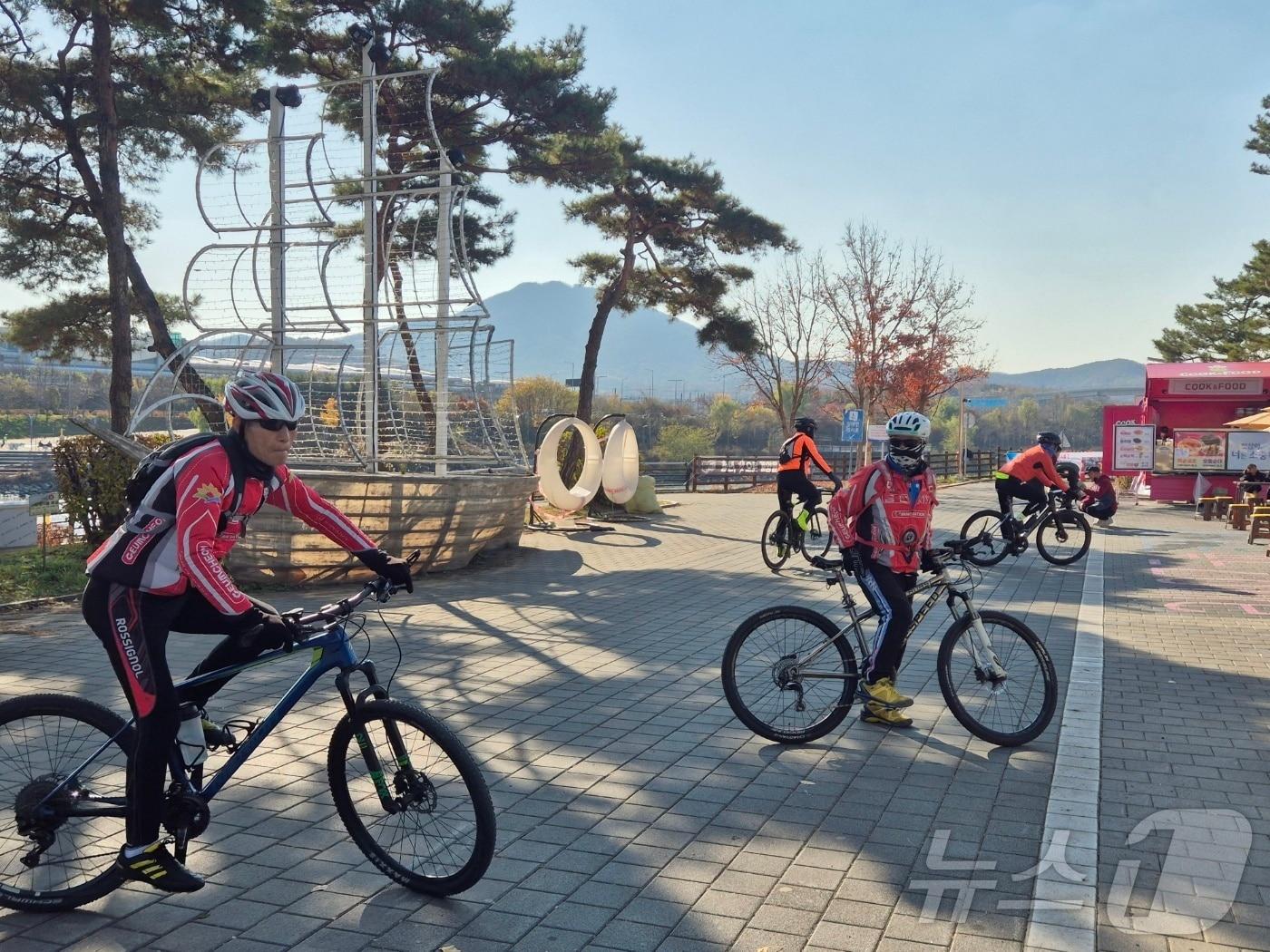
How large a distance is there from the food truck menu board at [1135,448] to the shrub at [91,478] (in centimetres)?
2293

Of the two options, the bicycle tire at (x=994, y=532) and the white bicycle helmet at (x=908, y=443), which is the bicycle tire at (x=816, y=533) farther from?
the white bicycle helmet at (x=908, y=443)

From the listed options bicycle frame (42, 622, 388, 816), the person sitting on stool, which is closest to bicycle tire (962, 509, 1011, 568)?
the person sitting on stool

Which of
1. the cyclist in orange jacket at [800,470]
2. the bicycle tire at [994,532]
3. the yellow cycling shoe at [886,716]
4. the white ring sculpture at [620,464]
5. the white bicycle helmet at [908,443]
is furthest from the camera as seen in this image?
the white ring sculpture at [620,464]

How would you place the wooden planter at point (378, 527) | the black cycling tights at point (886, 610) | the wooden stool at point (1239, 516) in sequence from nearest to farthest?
1. the black cycling tights at point (886, 610)
2. the wooden planter at point (378, 527)
3. the wooden stool at point (1239, 516)

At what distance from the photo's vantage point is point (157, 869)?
354cm

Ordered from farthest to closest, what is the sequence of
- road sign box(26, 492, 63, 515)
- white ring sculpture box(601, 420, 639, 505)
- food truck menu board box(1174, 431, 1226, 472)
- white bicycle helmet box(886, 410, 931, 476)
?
1. food truck menu board box(1174, 431, 1226, 472)
2. white ring sculpture box(601, 420, 639, 505)
3. road sign box(26, 492, 63, 515)
4. white bicycle helmet box(886, 410, 931, 476)

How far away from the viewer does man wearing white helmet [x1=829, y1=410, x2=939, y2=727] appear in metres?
5.83

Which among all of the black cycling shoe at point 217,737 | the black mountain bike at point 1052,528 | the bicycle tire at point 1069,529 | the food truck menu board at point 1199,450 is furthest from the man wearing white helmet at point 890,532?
the food truck menu board at point 1199,450

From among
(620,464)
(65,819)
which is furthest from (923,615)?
(620,464)

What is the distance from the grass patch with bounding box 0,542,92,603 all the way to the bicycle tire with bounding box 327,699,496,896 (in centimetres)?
759

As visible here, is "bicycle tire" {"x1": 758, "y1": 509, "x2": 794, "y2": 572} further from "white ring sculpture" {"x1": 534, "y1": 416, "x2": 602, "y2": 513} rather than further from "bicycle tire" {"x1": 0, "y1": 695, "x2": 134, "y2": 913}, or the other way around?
"bicycle tire" {"x1": 0, "y1": 695, "x2": 134, "y2": 913}

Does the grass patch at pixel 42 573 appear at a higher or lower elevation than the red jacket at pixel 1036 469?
lower

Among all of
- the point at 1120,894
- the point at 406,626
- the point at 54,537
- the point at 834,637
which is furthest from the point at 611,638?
the point at 54,537

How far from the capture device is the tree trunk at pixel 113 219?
51.7ft
